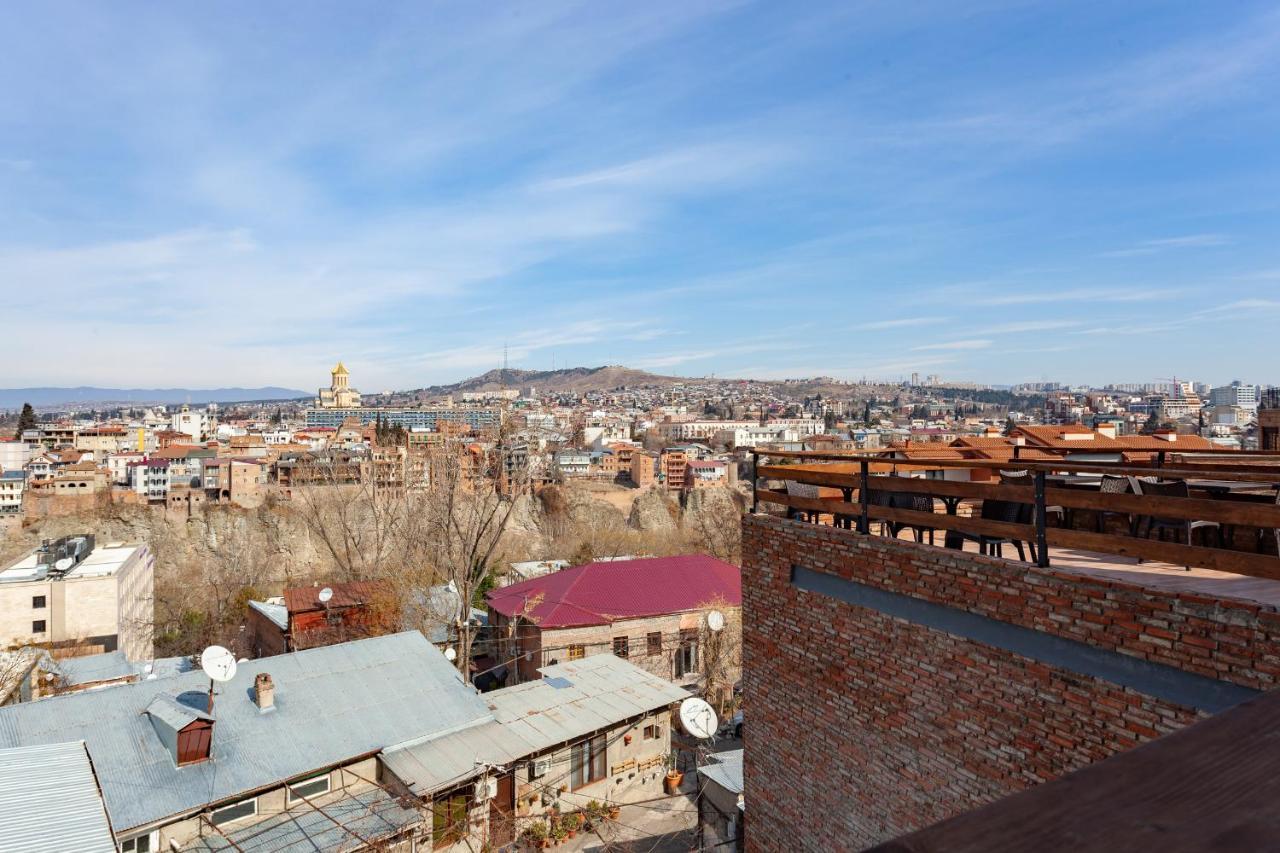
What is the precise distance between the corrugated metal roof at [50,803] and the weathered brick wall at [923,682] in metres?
5.17

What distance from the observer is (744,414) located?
15025 cm

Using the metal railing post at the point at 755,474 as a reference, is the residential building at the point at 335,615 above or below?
below

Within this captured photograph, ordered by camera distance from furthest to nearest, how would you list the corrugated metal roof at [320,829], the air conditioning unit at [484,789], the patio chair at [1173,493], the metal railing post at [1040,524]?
the air conditioning unit at [484,789] → the corrugated metal roof at [320,829] → the patio chair at [1173,493] → the metal railing post at [1040,524]

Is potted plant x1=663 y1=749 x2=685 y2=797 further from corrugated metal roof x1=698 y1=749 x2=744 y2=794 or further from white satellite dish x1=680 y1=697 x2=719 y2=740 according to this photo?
white satellite dish x1=680 y1=697 x2=719 y2=740

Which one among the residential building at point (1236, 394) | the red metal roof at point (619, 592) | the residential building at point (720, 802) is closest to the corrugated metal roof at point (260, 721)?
the residential building at point (720, 802)

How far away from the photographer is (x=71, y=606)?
2555cm

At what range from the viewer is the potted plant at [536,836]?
12156 millimetres

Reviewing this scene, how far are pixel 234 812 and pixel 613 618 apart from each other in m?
10.3

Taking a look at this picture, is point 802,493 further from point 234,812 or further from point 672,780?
point 672,780

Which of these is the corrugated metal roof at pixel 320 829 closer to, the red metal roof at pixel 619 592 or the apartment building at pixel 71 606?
the red metal roof at pixel 619 592

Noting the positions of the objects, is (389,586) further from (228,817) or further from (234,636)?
(228,817)

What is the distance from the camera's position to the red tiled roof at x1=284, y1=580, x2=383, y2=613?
20250 millimetres

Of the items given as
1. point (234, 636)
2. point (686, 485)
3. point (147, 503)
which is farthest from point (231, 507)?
point (686, 485)

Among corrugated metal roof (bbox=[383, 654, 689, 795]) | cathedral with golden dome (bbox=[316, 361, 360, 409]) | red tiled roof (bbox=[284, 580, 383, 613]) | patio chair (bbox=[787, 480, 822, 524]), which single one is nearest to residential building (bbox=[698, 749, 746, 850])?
corrugated metal roof (bbox=[383, 654, 689, 795])
